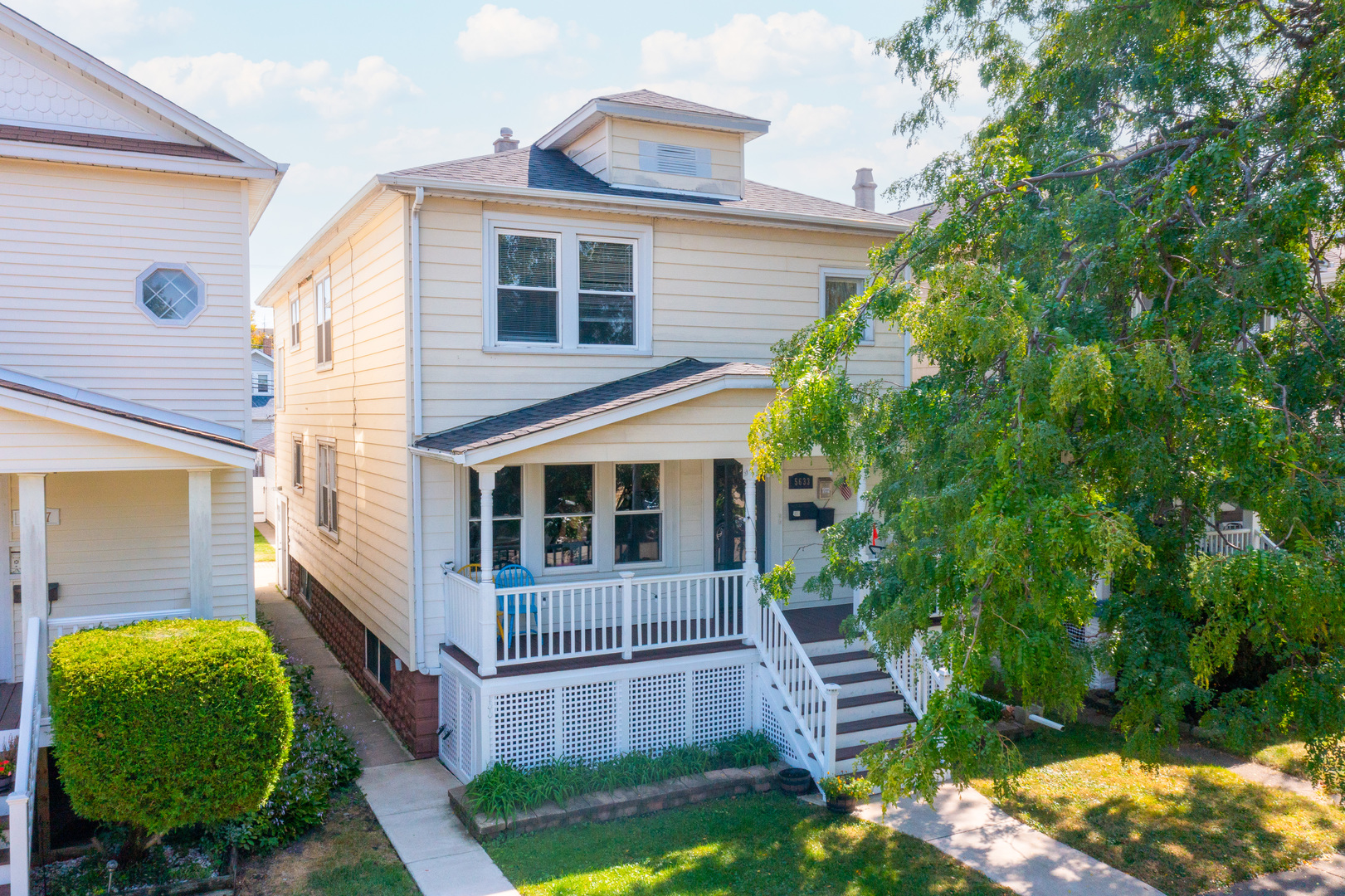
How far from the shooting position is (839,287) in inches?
495

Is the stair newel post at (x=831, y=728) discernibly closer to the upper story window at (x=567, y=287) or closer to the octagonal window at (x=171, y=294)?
the upper story window at (x=567, y=287)

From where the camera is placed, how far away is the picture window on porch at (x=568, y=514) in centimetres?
1093

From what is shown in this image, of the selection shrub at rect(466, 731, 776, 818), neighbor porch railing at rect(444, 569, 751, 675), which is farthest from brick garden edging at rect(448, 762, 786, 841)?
neighbor porch railing at rect(444, 569, 751, 675)

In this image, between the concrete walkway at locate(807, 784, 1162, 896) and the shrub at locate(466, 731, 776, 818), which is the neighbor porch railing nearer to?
the shrub at locate(466, 731, 776, 818)

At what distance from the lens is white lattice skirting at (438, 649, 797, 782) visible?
29.9 feet

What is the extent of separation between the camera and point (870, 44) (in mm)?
12258

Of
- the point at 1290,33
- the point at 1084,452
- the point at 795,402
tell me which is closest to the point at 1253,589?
the point at 1084,452

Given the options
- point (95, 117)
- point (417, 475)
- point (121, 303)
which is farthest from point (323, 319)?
point (417, 475)

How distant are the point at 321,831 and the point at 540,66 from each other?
405 inches

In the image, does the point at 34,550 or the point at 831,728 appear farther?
the point at 831,728

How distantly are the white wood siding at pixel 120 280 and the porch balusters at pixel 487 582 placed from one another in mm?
2913

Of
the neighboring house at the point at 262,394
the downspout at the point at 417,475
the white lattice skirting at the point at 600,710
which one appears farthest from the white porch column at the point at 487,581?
the neighboring house at the point at 262,394

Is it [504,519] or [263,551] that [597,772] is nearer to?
[504,519]

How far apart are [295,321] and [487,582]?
10457 mm
